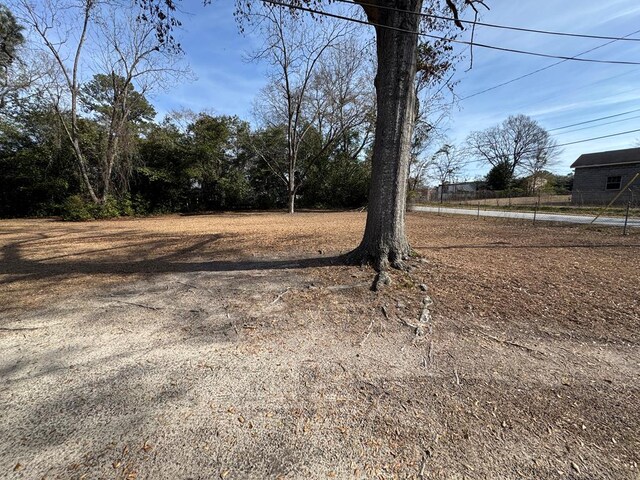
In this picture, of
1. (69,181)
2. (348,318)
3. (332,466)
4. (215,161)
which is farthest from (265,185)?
(332,466)

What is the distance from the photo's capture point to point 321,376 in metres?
2.19

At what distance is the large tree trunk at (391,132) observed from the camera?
4.36 metres

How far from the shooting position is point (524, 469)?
145 centimetres

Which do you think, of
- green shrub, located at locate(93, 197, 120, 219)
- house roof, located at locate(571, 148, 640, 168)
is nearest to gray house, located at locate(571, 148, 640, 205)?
house roof, located at locate(571, 148, 640, 168)

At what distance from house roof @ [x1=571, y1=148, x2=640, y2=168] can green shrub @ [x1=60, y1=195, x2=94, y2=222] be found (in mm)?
36462

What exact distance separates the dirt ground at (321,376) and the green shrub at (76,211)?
12622 millimetres

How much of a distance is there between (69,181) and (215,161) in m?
8.83

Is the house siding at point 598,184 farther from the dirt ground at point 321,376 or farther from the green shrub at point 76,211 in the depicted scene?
the green shrub at point 76,211

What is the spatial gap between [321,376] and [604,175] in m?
32.9

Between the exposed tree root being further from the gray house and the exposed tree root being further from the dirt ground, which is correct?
the gray house

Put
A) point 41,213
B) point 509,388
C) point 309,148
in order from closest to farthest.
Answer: point 509,388 → point 41,213 → point 309,148

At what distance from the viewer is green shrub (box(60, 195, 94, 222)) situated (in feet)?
48.1

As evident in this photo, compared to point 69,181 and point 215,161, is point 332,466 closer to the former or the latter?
point 69,181

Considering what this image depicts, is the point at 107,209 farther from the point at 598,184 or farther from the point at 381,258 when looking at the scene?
the point at 598,184
